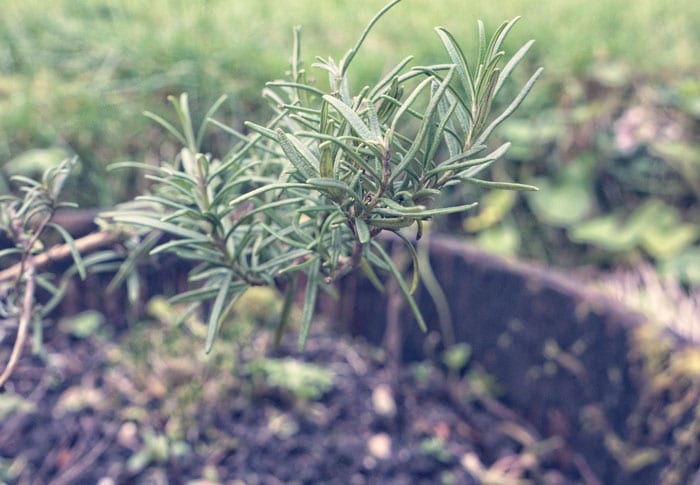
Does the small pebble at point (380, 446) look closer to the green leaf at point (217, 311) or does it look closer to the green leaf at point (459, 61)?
the green leaf at point (217, 311)

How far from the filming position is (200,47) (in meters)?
1.48

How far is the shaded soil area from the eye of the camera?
0.98 metres

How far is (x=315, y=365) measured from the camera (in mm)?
1238

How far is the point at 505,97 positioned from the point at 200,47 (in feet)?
2.54

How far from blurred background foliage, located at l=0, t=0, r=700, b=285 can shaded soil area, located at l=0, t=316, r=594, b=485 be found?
0.39m

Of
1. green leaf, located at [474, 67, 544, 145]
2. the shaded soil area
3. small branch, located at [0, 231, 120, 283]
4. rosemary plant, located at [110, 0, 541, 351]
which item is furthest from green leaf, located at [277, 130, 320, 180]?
the shaded soil area

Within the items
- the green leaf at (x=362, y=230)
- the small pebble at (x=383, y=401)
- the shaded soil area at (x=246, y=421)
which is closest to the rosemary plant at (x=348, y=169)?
the green leaf at (x=362, y=230)

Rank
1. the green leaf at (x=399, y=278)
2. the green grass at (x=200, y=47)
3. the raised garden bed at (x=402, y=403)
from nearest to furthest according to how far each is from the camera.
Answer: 1. the green leaf at (x=399, y=278)
2. the raised garden bed at (x=402, y=403)
3. the green grass at (x=200, y=47)

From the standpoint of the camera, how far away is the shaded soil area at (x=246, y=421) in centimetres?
98

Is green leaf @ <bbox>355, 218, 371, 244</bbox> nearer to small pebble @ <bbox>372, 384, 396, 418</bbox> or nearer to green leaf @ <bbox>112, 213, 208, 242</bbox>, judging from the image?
green leaf @ <bbox>112, 213, 208, 242</bbox>

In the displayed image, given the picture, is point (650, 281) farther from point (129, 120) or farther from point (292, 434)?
point (129, 120)

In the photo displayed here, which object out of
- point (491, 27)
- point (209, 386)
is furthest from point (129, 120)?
point (491, 27)

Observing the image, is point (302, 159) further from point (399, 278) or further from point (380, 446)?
point (380, 446)

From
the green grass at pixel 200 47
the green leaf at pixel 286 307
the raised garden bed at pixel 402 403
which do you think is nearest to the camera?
the green leaf at pixel 286 307
